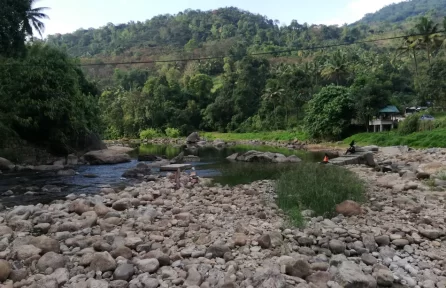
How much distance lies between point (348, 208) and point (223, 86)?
175 feet

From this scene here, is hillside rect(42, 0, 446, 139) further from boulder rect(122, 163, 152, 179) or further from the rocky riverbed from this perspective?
the rocky riverbed

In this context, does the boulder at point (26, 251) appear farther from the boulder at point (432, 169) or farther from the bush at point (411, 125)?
the bush at point (411, 125)

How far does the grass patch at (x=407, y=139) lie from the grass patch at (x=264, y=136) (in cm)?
751

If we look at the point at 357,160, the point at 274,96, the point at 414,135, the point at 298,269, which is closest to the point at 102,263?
the point at 298,269

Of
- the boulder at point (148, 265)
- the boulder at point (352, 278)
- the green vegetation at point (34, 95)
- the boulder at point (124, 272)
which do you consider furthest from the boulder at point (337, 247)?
the green vegetation at point (34, 95)

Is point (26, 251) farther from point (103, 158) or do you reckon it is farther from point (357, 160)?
point (357, 160)

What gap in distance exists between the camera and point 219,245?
20.7 feet

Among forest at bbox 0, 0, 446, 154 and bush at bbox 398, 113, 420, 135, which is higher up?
forest at bbox 0, 0, 446, 154

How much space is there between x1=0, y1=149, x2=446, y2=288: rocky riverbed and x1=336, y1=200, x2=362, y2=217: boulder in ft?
0.07

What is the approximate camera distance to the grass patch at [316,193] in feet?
28.5

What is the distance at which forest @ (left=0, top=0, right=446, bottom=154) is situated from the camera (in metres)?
21.1

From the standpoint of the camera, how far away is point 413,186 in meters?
11.7

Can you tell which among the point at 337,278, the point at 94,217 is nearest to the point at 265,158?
the point at 94,217

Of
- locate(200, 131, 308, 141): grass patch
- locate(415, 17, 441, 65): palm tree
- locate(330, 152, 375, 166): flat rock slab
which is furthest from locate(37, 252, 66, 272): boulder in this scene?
locate(415, 17, 441, 65): palm tree
